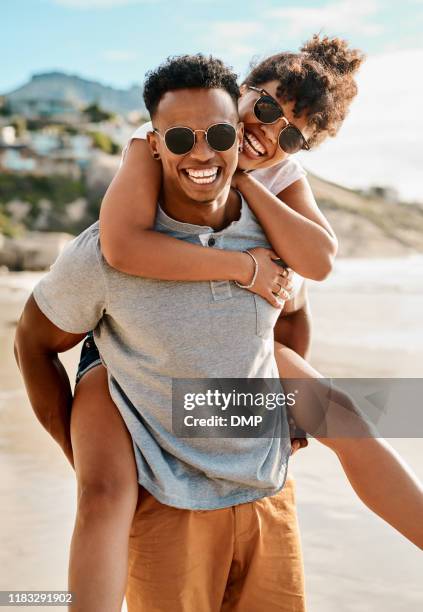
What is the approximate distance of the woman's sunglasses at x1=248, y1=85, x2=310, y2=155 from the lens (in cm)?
266

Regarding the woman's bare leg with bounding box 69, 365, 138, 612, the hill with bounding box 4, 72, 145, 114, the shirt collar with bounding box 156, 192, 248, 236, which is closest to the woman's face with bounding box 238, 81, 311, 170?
the shirt collar with bounding box 156, 192, 248, 236

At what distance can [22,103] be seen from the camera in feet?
325

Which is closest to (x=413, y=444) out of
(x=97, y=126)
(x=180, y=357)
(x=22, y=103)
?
(x=180, y=357)

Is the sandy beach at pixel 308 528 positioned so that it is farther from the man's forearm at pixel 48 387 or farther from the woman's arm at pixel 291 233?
the woman's arm at pixel 291 233

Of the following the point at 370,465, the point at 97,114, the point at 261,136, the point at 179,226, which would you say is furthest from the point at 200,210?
the point at 97,114

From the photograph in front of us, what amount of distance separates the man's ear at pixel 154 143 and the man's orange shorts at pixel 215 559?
0.90 metres

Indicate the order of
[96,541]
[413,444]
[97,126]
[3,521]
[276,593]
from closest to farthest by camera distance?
[96,541]
[276,593]
[3,521]
[413,444]
[97,126]

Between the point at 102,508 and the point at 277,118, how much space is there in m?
1.32

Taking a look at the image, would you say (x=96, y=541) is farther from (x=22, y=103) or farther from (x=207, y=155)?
(x=22, y=103)

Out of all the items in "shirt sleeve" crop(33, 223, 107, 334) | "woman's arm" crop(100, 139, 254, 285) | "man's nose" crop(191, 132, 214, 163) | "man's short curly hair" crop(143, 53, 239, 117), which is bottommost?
"shirt sleeve" crop(33, 223, 107, 334)

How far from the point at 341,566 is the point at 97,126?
70478 millimetres

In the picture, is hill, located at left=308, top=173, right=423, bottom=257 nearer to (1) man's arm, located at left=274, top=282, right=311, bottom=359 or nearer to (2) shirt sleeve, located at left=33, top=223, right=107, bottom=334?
(1) man's arm, located at left=274, top=282, right=311, bottom=359

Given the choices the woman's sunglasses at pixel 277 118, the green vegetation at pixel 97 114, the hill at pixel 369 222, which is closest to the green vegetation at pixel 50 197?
the hill at pixel 369 222

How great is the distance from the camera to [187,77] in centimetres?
217
